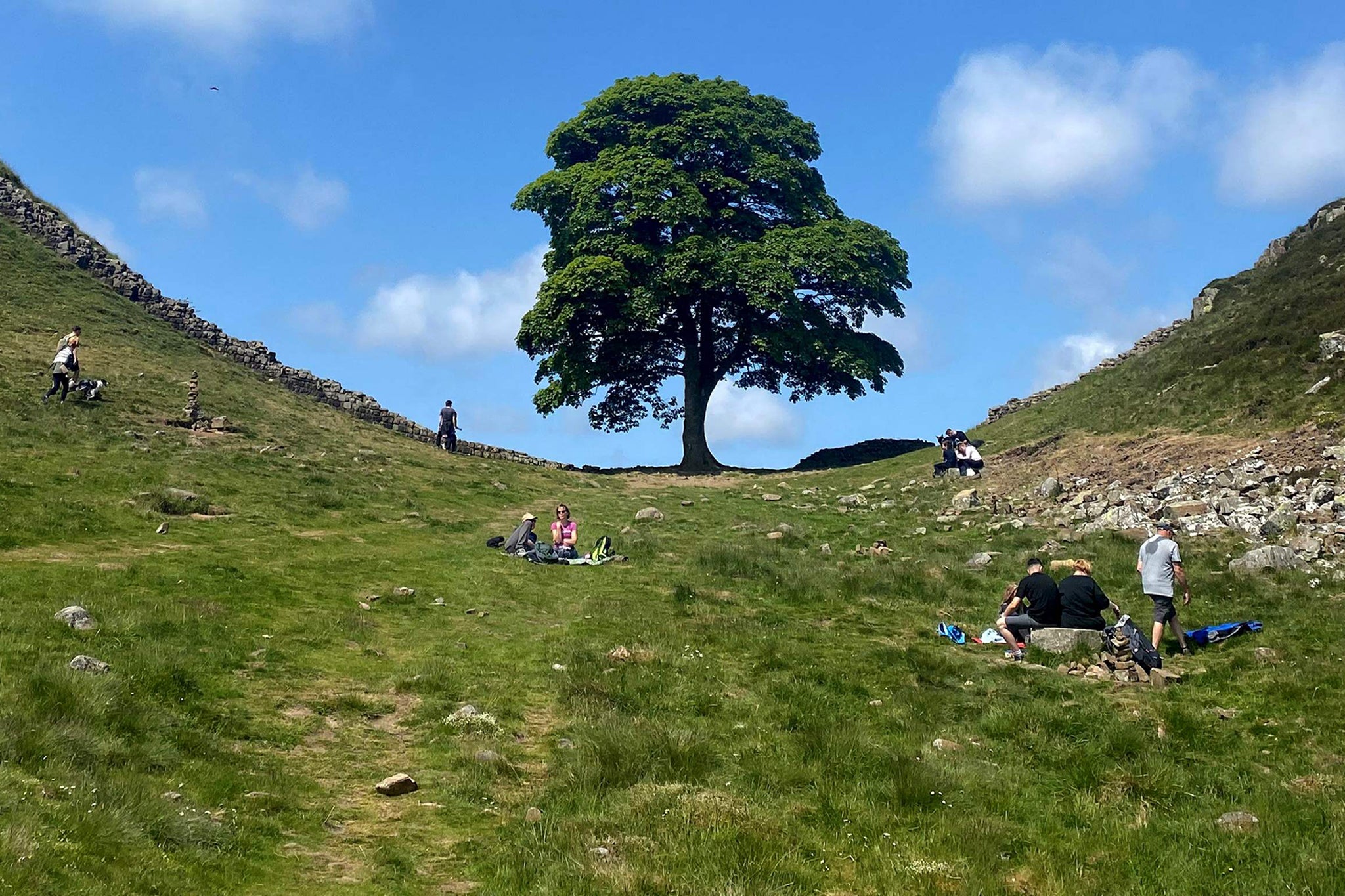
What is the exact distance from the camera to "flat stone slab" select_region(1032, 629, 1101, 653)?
14469 mm

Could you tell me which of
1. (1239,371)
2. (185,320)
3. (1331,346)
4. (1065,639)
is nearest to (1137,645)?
(1065,639)

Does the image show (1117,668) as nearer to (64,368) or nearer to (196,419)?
(196,419)

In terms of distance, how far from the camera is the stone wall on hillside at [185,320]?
4450 centimetres

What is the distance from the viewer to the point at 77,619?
39.5 ft

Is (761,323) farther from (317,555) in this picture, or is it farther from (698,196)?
(317,555)

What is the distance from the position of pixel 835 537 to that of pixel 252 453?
59.8 feet

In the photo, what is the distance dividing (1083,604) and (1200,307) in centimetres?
3801

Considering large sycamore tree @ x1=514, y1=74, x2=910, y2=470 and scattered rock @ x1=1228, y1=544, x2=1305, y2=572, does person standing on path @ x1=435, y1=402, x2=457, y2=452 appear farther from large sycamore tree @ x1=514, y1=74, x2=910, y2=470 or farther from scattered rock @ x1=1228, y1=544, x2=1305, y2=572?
scattered rock @ x1=1228, y1=544, x2=1305, y2=572

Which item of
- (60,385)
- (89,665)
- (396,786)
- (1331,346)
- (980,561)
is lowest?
(396,786)

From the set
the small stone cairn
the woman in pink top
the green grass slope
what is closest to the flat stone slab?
the woman in pink top

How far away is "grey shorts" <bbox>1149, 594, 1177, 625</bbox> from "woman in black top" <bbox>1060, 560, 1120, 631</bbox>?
57 centimetres

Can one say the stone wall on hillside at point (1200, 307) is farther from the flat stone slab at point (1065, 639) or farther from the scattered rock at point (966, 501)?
the flat stone slab at point (1065, 639)

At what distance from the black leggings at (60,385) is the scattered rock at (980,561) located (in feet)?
89.7

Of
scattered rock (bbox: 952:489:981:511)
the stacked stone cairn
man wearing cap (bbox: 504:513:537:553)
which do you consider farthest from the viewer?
scattered rock (bbox: 952:489:981:511)
